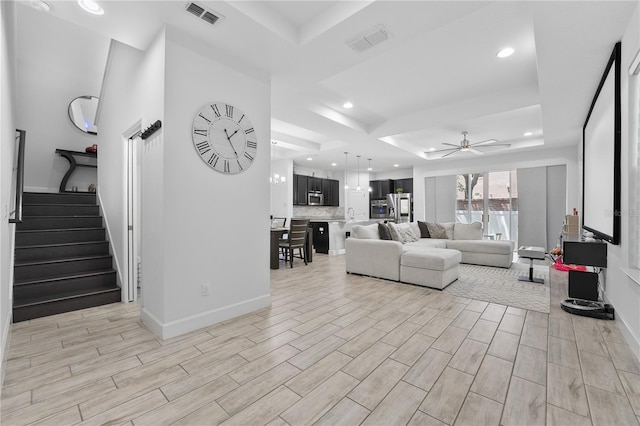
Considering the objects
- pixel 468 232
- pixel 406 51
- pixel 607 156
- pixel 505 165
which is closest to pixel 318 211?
pixel 468 232

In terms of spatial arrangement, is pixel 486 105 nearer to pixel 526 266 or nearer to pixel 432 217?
pixel 526 266

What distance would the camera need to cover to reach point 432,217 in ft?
29.1

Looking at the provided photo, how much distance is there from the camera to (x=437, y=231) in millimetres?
6586

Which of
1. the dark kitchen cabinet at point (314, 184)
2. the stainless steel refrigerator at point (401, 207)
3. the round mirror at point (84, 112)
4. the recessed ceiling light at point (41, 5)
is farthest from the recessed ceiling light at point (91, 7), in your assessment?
the stainless steel refrigerator at point (401, 207)

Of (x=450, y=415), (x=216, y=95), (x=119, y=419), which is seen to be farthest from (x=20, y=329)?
(x=450, y=415)

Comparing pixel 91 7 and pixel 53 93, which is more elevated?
pixel 53 93

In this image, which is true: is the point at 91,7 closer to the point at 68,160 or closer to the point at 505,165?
the point at 68,160

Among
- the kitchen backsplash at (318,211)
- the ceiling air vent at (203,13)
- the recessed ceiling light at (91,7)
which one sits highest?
the ceiling air vent at (203,13)

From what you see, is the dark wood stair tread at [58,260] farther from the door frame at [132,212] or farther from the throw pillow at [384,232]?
the throw pillow at [384,232]

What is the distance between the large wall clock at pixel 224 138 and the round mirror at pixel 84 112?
189 inches

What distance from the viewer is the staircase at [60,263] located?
3.06 meters

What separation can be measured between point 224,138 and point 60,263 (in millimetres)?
2643

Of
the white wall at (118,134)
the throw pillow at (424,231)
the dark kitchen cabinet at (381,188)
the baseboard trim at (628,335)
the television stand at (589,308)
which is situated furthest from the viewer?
the dark kitchen cabinet at (381,188)

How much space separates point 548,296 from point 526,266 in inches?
92.9
